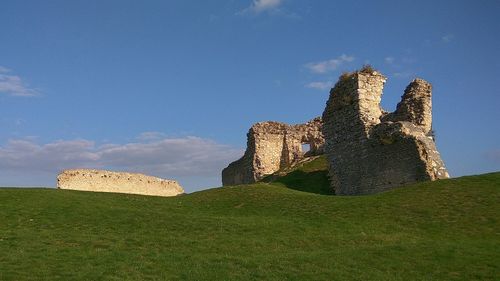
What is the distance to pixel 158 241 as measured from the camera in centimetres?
1734

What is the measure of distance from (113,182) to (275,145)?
52.6ft

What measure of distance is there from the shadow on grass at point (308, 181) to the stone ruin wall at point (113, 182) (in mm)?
15347

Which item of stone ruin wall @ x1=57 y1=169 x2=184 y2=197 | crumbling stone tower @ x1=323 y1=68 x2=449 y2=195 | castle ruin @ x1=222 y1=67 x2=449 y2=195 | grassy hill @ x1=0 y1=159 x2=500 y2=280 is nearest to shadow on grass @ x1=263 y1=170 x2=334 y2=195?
castle ruin @ x1=222 y1=67 x2=449 y2=195

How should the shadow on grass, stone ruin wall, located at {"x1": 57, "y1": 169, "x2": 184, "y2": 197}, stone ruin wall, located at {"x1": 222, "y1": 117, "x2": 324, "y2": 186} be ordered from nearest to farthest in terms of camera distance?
the shadow on grass, stone ruin wall, located at {"x1": 57, "y1": 169, "x2": 184, "y2": 197}, stone ruin wall, located at {"x1": 222, "y1": 117, "x2": 324, "y2": 186}

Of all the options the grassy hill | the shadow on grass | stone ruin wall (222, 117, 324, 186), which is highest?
stone ruin wall (222, 117, 324, 186)

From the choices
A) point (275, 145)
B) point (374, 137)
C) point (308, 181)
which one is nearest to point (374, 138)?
point (374, 137)

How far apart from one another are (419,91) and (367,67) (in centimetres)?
363

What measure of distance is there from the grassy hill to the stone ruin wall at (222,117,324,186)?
22.1 m

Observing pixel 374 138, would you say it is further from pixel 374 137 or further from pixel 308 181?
pixel 308 181

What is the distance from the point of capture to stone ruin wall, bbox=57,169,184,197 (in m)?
45.0

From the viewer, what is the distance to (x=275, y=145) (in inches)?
2016

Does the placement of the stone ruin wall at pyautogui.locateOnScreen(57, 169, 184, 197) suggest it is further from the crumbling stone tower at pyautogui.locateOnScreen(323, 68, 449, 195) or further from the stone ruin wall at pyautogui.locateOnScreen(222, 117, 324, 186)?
the crumbling stone tower at pyautogui.locateOnScreen(323, 68, 449, 195)

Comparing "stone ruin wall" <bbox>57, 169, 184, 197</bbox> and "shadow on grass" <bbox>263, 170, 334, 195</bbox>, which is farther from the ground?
"stone ruin wall" <bbox>57, 169, 184, 197</bbox>

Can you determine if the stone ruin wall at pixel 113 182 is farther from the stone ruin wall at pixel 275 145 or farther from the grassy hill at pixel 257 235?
the grassy hill at pixel 257 235
